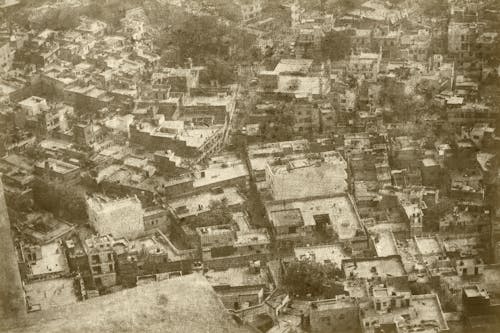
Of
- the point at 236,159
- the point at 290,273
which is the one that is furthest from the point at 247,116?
the point at 290,273

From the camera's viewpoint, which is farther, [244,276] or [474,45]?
[474,45]

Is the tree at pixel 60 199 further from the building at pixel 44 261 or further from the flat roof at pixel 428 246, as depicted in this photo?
the flat roof at pixel 428 246

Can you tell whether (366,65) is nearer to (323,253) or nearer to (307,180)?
(307,180)

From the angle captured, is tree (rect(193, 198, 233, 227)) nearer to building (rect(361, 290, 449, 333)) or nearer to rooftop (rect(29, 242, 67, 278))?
rooftop (rect(29, 242, 67, 278))

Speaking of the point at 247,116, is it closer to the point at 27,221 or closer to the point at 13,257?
the point at 27,221

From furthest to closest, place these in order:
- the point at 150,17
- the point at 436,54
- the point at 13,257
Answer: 1. the point at 150,17
2. the point at 436,54
3. the point at 13,257

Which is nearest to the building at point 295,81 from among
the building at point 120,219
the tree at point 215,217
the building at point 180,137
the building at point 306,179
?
the building at point 180,137

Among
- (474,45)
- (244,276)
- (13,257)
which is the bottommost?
(244,276)

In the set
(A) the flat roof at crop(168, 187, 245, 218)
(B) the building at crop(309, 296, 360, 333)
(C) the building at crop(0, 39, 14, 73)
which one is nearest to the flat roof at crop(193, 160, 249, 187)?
(A) the flat roof at crop(168, 187, 245, 218)
